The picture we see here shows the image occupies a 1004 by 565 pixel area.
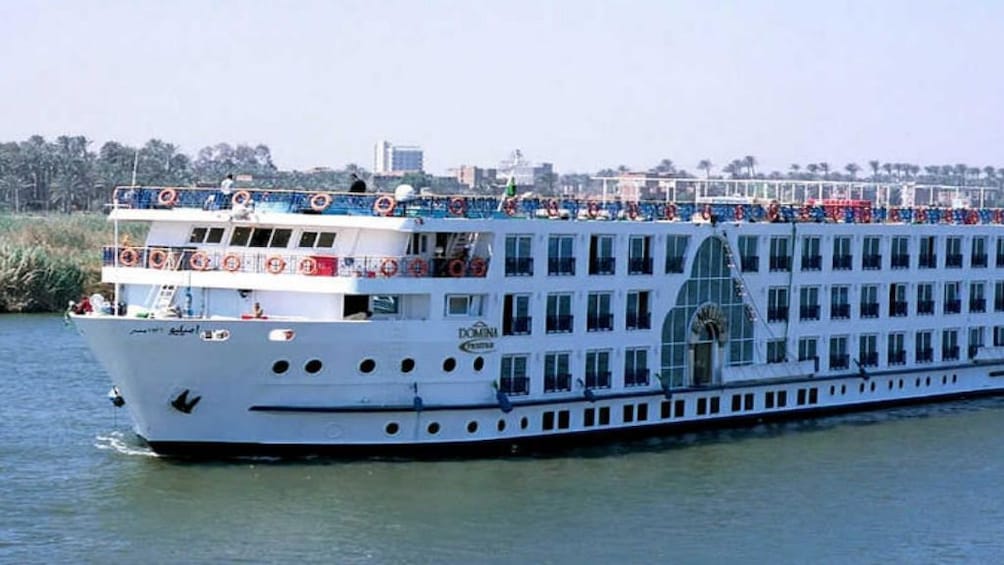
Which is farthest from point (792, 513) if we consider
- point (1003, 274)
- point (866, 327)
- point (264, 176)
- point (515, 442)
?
point (264, 176)

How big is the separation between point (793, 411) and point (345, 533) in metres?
15.2

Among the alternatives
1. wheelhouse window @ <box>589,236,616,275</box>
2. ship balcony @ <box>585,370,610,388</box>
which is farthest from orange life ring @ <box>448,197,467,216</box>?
ship balcony @ <box>585,370,610,388</box>

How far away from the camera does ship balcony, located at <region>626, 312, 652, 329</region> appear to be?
3488 centimetres

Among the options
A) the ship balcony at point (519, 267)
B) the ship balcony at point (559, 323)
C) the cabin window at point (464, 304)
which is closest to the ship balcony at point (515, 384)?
the ship balcony at point (559, 323)

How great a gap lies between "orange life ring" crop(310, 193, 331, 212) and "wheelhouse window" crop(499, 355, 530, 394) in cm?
425

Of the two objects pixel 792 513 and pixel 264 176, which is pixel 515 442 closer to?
pixel 792 513

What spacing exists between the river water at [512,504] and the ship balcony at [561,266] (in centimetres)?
342

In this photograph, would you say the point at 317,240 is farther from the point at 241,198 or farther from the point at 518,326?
the point at 518,326

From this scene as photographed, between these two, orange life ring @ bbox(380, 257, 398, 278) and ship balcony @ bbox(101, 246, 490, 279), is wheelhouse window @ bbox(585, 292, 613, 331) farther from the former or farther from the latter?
orange life ring @ bbox(380, 257, 398, 278)

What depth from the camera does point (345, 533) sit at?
2617 cm

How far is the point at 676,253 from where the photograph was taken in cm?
3572

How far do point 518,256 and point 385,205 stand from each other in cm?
285

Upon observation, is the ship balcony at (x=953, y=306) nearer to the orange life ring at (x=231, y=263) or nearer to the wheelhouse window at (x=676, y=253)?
the wheelhouse window at (x=676, y=253)

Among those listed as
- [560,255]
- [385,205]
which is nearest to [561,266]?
[560,255]
